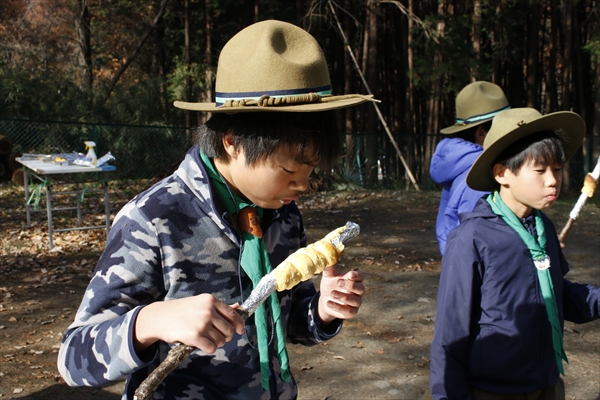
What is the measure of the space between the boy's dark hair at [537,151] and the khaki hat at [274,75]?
139 centimetres

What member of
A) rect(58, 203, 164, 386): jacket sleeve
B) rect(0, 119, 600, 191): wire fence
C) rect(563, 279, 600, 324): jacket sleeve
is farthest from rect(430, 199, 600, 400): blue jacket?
rect(0, 119, 600, 191): wire fence

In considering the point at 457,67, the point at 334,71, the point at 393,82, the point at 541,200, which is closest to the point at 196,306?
the point at 541,200

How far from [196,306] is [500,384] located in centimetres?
184

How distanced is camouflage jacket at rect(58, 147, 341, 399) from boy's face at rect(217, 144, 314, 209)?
109mm

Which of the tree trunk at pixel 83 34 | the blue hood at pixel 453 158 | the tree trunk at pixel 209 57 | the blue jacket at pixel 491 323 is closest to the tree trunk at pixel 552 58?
the tree trunk at pixel 209 57

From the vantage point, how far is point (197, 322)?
54.5 inches

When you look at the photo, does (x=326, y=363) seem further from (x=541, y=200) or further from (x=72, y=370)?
(x=72, y=370)

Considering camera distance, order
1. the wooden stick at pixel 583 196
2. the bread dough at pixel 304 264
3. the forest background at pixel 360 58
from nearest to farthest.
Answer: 1. the bread dough at pixel 304 264
2. the wooden stick at pixel 583 196
3. the forest background at pixel 360 58

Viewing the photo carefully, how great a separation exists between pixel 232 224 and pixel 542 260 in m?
1.59

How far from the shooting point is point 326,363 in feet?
17.6

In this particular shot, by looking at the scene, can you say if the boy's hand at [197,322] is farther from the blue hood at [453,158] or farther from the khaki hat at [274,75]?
the blue hood at [453,158]

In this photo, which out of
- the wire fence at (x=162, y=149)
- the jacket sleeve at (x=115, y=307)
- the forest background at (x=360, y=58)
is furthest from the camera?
the forest background at (x=360, y=58)

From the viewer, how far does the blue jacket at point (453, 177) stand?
4172 millimetres

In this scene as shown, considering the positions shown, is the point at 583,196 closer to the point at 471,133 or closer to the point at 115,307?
the point at 471,133
